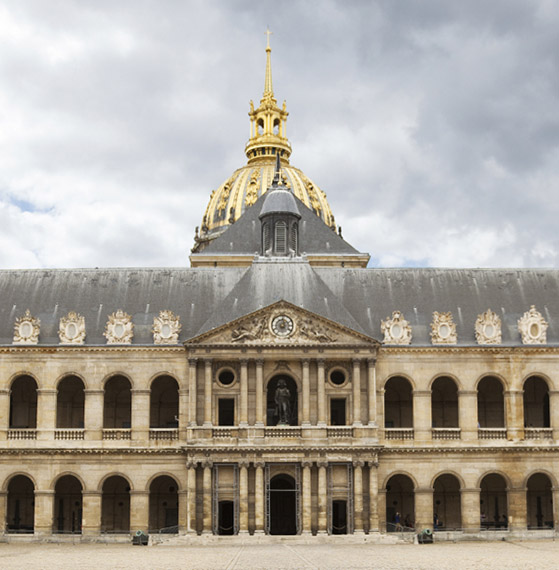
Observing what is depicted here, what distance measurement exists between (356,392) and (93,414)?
1755 cm

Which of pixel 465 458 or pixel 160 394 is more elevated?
pixel 160 394

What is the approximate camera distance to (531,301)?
74.4 meters

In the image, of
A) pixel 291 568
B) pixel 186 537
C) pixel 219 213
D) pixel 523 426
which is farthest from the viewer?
pixel 219 213

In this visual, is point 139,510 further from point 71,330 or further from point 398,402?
point 398,402

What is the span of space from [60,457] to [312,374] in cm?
1753

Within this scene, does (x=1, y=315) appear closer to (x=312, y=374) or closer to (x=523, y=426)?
(x=312, y=374)

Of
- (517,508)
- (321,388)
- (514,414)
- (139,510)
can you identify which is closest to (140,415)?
(139,510)

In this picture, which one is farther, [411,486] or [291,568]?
[411,486]

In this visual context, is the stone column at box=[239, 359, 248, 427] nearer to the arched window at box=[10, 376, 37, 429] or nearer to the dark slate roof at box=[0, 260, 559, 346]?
the dark slate roof at box=[0, 260, 559, 346]

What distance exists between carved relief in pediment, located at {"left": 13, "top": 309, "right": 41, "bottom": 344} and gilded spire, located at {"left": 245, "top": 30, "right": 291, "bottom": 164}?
292 feet

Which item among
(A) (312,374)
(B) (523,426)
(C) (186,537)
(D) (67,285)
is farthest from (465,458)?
(D) (67,285)

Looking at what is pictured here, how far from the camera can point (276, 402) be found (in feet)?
228

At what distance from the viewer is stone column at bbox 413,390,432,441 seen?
229 ft

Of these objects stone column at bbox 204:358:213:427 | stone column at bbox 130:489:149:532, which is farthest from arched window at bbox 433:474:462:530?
stone column at bbox 130:489:149:532
